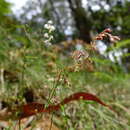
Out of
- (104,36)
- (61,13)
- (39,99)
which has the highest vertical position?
(61,13)

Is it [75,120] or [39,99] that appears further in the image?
[39,99]

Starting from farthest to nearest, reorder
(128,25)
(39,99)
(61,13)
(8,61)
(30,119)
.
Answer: (61,13)
(128,25)
(8,61)
(39,99)
(30,119)

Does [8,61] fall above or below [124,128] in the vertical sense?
above

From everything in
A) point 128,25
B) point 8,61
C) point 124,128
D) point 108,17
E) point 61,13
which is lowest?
point 124,128

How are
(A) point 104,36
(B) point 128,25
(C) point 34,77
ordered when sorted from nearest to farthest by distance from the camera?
(A) point 104,36
(C) point 34,77
(B) point 128,25

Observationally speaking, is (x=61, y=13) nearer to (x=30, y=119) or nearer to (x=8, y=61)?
(x=8, y=61)

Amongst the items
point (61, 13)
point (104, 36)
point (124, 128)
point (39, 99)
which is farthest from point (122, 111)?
point (61, 13)

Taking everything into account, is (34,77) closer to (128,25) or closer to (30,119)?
(30,119)

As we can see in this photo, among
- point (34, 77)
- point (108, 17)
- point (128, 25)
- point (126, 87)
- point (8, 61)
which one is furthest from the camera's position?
point (108, 17)

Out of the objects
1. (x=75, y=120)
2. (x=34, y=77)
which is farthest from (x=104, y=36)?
(x=34, y=77)
